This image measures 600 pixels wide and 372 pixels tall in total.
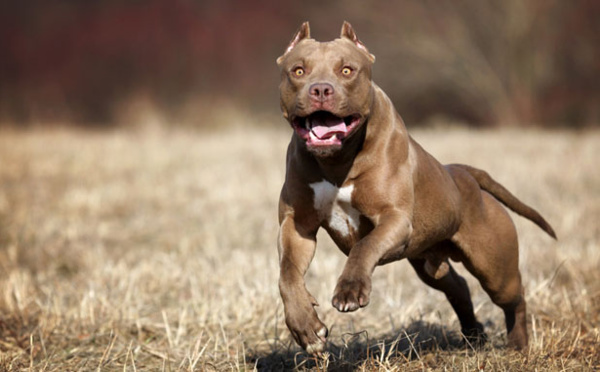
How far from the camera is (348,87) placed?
3520 mm

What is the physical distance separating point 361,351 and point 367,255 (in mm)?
968

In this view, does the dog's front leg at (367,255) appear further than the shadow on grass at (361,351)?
No

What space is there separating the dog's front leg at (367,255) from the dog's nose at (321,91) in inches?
23.9

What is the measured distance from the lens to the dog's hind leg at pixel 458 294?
180 inches

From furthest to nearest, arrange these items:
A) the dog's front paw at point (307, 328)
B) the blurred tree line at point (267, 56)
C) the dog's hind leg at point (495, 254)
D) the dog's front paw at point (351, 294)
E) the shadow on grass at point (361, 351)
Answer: the blurred tree line at point (267, 56), the dog's hind leg at point (495, 254), the shadow on grass at point (361, 351), the dog's front paw at point (307, 328), the dog's front paw at point (351, 294)

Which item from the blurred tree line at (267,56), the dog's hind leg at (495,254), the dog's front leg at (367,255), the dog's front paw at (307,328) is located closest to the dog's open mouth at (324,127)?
the dog's front leg at (367,255)

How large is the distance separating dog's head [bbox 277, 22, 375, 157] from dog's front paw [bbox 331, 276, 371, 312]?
553 mm

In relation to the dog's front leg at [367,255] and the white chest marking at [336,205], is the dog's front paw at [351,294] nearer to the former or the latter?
the dog's front leg at [367,255]

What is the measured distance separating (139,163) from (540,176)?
560 centimetres

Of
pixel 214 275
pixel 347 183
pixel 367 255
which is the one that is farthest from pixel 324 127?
Result: pixel 214 275

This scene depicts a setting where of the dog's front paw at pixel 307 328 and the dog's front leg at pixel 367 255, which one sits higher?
the dog's front leg at pixel 367 255

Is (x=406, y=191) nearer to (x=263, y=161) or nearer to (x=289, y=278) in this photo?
(x=289, y=278)

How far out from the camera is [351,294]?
314cm

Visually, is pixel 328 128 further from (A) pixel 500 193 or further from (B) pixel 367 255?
(A) pixel 500 193
